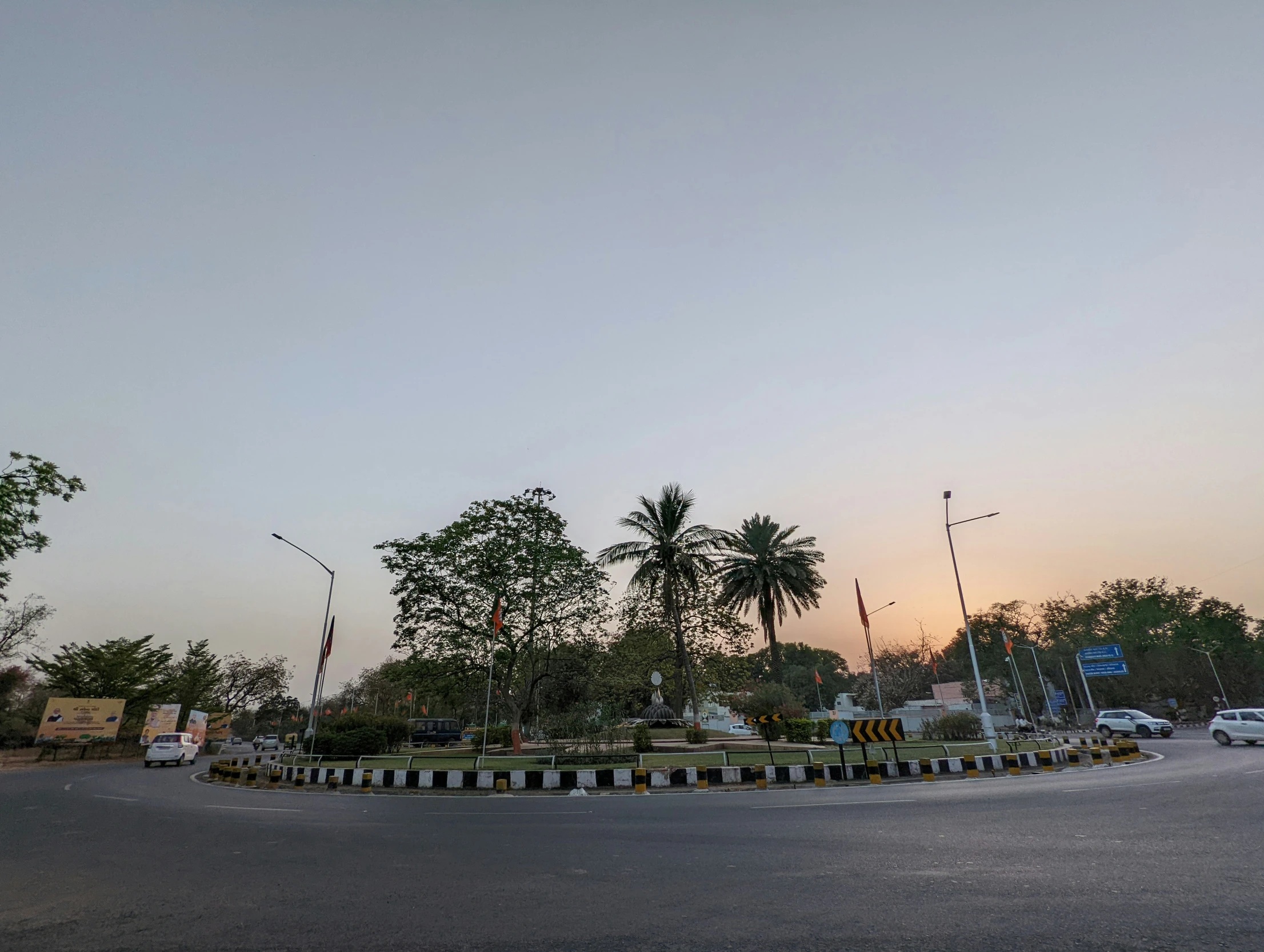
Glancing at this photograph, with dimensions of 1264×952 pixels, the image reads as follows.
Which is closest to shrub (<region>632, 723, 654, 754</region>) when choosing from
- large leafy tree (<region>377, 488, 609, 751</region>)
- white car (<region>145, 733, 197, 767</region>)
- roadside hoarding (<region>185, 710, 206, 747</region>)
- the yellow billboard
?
large leafy tree (<region>377, 488, 609, 751</region>)

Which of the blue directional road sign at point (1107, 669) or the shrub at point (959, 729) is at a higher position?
the blue directional road sign at point (1107, 669)

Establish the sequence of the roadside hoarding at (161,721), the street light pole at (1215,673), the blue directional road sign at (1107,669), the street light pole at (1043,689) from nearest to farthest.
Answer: the roadside hoarding at (161,721) → the blue directional road sign at (1107,669) → the street light pole at (1043,689) → the street light pole at (1215,673)

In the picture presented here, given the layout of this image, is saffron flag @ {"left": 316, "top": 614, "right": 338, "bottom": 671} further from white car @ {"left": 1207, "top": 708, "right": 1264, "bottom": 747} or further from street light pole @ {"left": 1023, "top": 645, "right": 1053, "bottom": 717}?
street light pole @ {"left": 1023, "top": 645, "right": 1053, "bottom": 717}

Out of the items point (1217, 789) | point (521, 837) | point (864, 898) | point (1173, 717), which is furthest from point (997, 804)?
point (1173, 717)

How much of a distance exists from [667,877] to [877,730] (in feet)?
40.0

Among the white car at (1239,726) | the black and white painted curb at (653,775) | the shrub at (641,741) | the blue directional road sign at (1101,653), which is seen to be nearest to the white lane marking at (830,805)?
the black and white painted curb at (653,775)

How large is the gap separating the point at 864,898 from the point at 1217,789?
1118cm

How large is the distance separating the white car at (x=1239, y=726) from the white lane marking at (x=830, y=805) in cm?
2401

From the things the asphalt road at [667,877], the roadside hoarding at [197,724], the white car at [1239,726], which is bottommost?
the asphalt road at [667,877]

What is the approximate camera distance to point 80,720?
41531mm

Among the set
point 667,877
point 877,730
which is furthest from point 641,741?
point 667,877

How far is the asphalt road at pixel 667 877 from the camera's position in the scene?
4.57m

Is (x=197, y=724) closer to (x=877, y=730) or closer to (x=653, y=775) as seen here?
(x=653, y=775)

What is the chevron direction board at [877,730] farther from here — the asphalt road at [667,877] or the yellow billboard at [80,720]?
the yellow billboard at [80,720]
